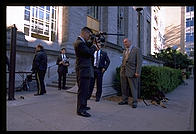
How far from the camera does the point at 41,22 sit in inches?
475

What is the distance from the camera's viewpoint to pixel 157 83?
21.8 feet

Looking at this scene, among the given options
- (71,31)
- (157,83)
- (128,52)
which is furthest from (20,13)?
(157,83)

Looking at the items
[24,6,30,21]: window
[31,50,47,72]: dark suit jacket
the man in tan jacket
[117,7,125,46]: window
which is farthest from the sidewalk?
[117,7,125,46]: window

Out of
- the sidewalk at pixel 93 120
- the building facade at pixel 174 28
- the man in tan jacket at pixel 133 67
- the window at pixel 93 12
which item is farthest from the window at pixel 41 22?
the building facade at pixel 174 28

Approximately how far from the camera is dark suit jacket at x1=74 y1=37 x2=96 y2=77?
3.91 meters

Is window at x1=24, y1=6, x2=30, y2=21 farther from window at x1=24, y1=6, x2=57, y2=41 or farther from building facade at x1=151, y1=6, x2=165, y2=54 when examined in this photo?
building facade at x1=151, y1=6, x2=165, y2=54

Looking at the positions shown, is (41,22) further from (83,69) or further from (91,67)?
(83,69)

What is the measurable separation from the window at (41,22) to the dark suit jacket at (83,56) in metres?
8.13

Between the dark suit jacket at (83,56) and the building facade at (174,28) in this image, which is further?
the building facade at (174,28)

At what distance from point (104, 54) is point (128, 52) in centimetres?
93

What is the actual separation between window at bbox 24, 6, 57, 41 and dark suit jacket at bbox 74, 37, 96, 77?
26.7 ft

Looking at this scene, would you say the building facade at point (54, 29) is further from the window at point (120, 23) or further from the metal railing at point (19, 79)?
the window at point (120, 23)

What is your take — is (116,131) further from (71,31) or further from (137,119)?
(71,31)

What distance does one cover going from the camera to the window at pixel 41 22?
1113 cm
